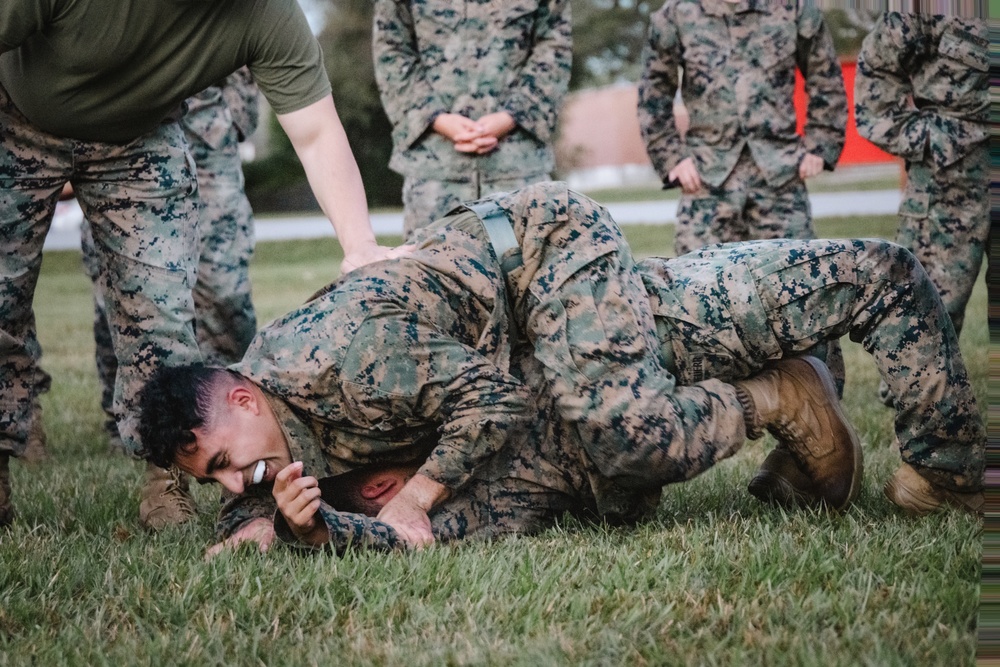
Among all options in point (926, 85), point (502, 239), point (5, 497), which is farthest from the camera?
point (926, 85)

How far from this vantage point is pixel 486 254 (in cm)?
339

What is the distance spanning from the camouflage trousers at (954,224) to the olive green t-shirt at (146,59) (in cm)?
294

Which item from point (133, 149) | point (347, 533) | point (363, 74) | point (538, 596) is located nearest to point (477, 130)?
point (133, 149)

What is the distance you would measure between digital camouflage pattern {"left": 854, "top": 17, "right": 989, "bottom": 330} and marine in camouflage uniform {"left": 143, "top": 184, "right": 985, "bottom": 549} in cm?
204

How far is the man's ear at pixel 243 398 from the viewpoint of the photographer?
3.17 metres

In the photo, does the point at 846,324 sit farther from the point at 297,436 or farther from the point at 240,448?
the point at 240,448

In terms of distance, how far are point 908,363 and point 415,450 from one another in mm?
1441

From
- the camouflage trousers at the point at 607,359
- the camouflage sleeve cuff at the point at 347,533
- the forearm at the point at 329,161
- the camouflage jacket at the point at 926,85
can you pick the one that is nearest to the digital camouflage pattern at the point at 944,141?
the camouflage jacket at the point at 926,85

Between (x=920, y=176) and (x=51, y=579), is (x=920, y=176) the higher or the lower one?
the higher one

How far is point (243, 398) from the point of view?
319cm

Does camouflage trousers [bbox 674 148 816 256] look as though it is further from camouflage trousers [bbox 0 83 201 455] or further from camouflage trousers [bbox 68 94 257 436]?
camouflage trousers [bbox 0 83 201 455]

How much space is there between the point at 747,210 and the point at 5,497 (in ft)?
12.3

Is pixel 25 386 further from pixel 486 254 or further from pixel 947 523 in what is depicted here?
pixel 947 523

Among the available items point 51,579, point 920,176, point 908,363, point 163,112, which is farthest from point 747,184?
point 51,579
